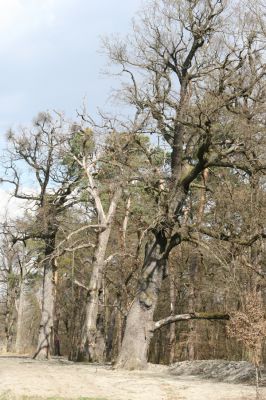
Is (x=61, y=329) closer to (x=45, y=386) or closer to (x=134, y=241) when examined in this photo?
(x=134, y=241)

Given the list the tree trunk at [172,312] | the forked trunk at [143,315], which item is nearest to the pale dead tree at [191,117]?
the forked trunk at [143,315]

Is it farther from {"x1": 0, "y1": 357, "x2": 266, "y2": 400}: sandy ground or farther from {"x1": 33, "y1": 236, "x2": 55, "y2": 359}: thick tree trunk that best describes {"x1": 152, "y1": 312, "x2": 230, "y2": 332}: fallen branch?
{"x1": 33, "y1": 236, "x2": 55, "y2": 359}: thick tree trunk

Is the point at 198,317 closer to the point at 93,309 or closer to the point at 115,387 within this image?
the point at 115,387

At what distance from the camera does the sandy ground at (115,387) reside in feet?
36.3

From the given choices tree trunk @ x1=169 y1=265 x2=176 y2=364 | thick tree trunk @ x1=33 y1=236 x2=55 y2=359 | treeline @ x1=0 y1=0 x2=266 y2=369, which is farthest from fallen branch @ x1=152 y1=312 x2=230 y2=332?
tree trunk @ x1=169 y1=265 x2=176 y2=364

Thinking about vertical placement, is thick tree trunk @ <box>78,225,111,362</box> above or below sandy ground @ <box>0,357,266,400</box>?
above

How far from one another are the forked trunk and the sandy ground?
1775 mm

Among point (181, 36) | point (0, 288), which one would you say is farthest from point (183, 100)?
point (0, 288)

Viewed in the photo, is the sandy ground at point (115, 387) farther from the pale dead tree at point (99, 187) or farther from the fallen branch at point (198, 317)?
the pale dead tree at point (99, 187)

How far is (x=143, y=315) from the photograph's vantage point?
55.1 ft

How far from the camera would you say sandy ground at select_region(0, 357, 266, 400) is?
36.3 ft

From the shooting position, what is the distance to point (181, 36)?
17484mm

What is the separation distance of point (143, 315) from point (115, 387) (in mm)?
4558

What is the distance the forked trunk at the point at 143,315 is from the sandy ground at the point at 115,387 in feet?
5.82
